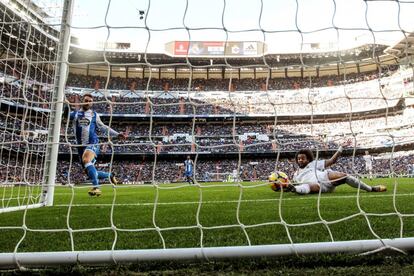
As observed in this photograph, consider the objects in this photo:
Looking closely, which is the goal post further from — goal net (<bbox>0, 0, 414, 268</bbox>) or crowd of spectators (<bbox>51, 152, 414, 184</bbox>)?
crowd of spectators (<bbox>51, 152, 414, 184</bbox>)

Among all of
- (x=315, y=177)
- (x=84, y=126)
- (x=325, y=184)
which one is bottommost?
(x=325, y=184)

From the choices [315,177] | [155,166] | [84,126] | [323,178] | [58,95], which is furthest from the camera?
[155,166]

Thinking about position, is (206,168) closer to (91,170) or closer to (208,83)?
(208,83)

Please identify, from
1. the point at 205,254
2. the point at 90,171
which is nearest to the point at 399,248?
the point at 205,254

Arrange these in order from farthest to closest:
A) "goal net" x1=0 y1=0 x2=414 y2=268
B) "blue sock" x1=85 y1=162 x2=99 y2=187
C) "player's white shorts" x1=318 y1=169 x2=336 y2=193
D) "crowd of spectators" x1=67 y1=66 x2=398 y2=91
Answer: "crowd of spectators" x1=67 y1=66 x2=398 y2=91 < "blue sock" x1=85 y1=162 x2=99 y2=187 < "player's white shorts" x1=318 y1=169 x2=336 y2=193 < "goal net" x1=0 y1=0 x2=414 y2=268

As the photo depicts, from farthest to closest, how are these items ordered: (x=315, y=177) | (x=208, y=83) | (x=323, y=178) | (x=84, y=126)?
(x=208, y=83)
(x=84, y=126)
(x=323, y=178)
(x=315, y=177)

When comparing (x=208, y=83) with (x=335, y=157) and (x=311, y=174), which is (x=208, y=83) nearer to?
(x=311, y=174)

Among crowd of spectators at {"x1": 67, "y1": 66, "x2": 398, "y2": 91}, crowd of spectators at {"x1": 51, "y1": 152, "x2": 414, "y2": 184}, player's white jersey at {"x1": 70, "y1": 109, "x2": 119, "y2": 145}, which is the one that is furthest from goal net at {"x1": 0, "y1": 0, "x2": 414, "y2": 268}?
crowd of spectators at {"x1": 67, "y1": 66, "x2": 398, "y2": 91}

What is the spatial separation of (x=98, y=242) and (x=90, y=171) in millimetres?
4463

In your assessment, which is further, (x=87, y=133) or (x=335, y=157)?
(x=87, y=133)

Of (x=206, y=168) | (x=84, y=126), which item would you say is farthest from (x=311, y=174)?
(x=206, y=168)

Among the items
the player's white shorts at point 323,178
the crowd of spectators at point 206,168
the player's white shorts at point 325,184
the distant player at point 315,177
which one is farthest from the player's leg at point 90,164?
the crowd of spectators at point 206,168

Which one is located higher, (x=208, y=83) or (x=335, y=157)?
(x=208, y=83)

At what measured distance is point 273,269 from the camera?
5.49 ft
